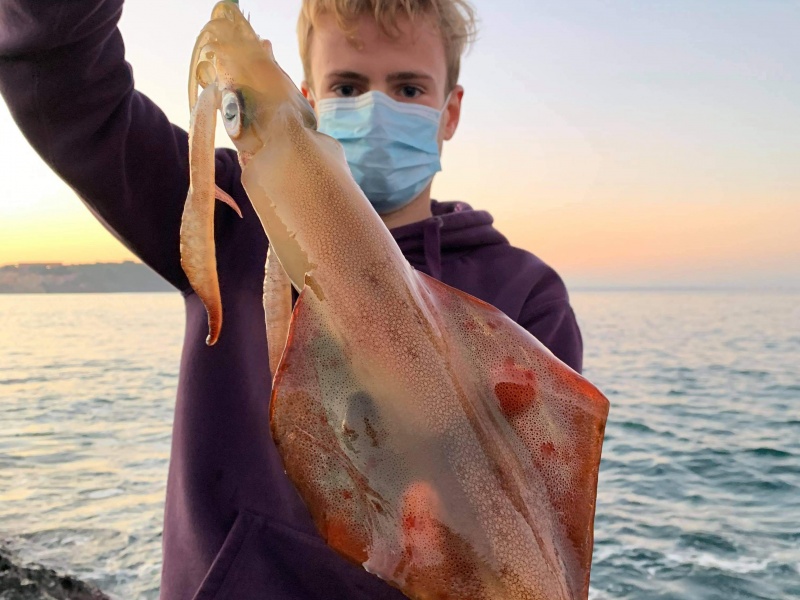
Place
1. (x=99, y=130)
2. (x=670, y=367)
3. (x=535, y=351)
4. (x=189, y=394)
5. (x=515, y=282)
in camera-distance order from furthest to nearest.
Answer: (x=670, y=367)
(x=515, y=282)
(x=189, y=394)
(x=99, y=130)
(x=535, y=351)

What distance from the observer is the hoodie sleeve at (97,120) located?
1.99 m

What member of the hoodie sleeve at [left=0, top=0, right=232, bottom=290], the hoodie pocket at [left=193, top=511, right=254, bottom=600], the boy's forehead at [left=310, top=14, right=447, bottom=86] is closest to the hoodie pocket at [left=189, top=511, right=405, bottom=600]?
the hoodie pocket at [left=193, top=511, right=254, bottom=600]

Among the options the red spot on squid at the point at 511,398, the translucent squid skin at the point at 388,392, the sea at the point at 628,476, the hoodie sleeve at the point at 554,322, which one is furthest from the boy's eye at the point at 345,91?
the sea at the point at 628,476

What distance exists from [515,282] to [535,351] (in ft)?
4.85

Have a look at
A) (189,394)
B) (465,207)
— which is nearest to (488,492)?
(189,394)

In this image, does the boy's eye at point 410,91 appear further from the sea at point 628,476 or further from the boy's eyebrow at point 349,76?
the sea at point 628,476

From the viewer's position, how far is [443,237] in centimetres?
306

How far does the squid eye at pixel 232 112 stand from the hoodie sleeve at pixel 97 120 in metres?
0.88

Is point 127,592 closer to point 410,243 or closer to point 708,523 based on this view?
point 410,243

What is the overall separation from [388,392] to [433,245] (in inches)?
67.4

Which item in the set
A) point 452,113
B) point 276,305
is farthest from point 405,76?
point 276,305

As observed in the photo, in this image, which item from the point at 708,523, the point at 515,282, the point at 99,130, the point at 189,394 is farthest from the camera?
the point at 708,523

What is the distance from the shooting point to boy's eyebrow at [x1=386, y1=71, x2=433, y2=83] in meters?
2.95

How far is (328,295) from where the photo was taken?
135 cm
